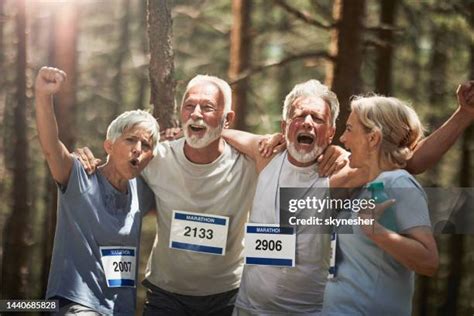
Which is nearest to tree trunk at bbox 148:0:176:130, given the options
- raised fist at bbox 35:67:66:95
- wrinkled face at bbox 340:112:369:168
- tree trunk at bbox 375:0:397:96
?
raised fist at bbox 35:67:66:95

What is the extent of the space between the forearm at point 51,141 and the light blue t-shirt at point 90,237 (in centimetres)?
4

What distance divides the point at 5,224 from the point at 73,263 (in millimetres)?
356

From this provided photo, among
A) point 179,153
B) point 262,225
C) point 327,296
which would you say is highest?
point 179,153

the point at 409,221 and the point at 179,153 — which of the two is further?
the point at 179,153

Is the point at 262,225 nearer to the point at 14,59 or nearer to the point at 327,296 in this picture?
the point at 327,296

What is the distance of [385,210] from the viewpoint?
4363mm

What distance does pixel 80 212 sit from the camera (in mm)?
4676

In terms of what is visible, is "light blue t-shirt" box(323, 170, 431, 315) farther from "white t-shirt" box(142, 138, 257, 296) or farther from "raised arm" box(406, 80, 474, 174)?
"white t-shirt" box(142, 138, 257, 296)

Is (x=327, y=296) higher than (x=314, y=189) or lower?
lower

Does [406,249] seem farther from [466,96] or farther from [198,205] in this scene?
[198,205]

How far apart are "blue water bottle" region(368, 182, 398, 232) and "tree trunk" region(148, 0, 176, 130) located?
905mm

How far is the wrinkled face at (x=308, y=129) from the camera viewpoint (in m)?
4.59

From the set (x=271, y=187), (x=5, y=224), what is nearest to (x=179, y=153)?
(x=271, y=187)

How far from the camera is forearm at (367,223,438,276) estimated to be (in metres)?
4.28
